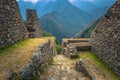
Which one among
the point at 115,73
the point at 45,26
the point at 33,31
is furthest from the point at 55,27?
the point at 115,73

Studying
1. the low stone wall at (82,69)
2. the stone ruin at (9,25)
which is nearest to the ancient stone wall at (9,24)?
the stone ruin at (9,25)

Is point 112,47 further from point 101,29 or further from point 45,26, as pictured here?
point 45,26

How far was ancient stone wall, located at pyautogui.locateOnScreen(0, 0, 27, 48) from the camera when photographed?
10.0 metres

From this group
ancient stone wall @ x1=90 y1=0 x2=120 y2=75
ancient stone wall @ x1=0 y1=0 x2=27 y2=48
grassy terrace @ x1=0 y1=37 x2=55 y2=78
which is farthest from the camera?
ancient stone wall @ x1=90 y1=0 x2=120 y2=75

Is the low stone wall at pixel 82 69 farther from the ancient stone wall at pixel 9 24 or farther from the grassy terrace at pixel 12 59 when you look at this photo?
the ancient stone wall at pixel 9 24

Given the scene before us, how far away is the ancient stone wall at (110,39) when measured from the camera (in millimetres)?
10695

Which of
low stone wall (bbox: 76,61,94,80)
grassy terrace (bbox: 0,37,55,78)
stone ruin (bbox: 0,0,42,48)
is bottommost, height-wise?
low stone wall (bbox: 76,61,94,80)

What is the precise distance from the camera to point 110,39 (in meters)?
11.9

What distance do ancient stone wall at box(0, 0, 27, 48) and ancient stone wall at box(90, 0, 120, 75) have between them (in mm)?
6098

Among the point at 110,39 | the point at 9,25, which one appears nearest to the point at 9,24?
the point at 9,25

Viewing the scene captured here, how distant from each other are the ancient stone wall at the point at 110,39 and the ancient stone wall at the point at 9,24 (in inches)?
240

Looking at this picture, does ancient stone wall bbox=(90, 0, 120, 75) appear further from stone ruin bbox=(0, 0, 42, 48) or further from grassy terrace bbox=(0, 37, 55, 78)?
stone ruin bbox=(0, 0, 42, 48)

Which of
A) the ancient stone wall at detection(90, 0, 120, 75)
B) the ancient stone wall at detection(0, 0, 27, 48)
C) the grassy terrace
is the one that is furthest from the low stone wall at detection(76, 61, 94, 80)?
the ancient stone wall at detection(0, 0, 27, 48)

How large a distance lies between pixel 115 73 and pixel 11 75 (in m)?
6.19
